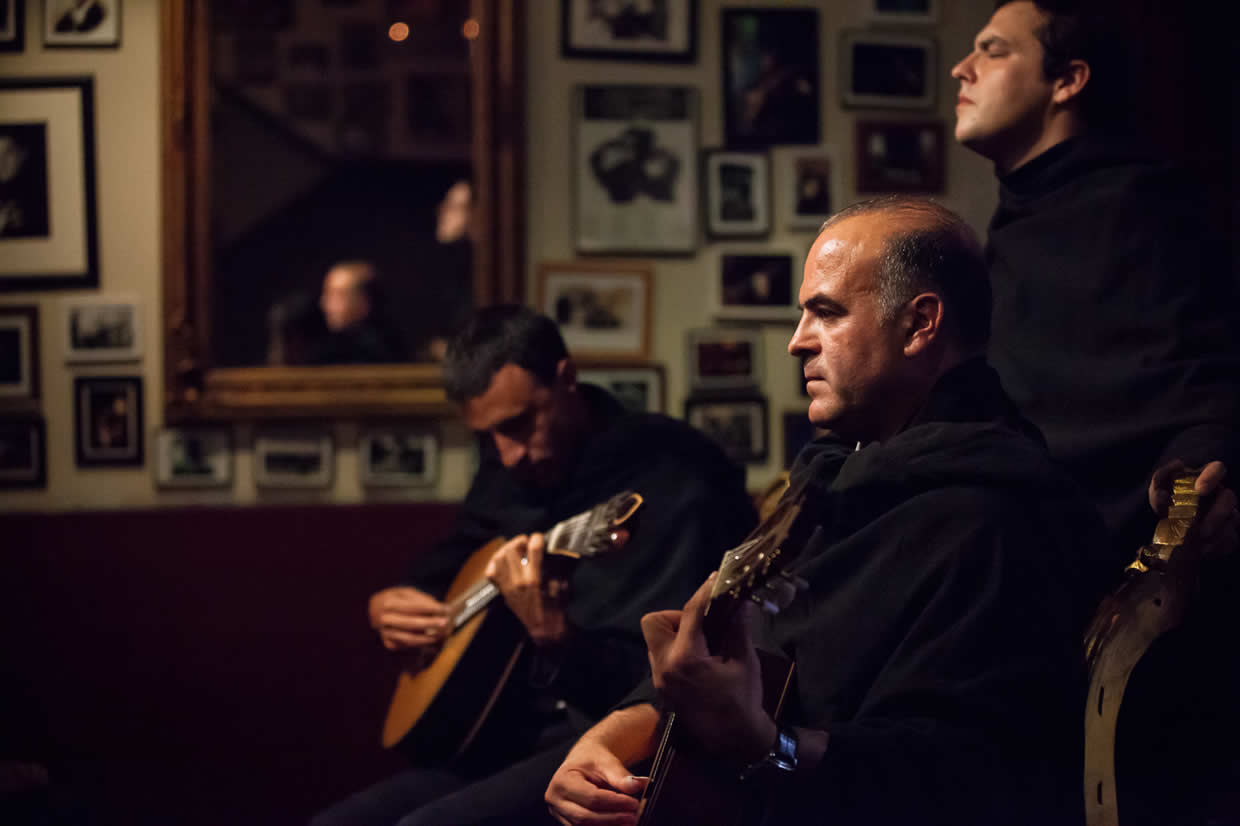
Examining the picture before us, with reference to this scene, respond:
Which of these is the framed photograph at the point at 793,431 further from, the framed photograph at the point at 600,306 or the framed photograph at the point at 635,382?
the framed photograph at the point at 600,306

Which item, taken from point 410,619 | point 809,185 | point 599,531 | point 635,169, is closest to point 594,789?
point 599,531

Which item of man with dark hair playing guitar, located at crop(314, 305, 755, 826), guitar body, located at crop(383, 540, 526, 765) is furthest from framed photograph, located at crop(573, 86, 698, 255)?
guitar body, located at crop(383, 540, 526, 765)

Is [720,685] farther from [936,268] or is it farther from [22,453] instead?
[22,453]

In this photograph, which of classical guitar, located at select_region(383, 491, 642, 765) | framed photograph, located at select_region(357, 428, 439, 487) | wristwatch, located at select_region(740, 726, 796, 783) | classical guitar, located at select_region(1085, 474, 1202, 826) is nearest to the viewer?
wristwatch, located at select_region(740, 726, 796, 783)

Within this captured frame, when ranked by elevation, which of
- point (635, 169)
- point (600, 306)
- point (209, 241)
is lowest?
point (600, 306)

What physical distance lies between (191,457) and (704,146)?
1.88 metres

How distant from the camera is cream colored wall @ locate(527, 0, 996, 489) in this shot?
389 cm

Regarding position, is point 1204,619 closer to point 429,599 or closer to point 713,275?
point 429,599

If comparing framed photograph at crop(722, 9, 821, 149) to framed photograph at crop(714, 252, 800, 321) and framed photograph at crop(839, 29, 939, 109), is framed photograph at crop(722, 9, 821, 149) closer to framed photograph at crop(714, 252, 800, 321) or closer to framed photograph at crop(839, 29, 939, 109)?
framed photograph at crop(839, 29, 939, 109)

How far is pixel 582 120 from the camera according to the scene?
3.88 metres

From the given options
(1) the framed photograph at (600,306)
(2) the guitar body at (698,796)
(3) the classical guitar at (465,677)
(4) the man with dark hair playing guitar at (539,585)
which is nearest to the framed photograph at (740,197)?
(1) the framed photograph at (600,306)

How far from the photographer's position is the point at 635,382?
3.94m

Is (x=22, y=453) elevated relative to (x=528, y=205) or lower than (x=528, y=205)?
lower

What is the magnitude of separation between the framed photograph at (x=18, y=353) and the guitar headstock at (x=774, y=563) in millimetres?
3166
